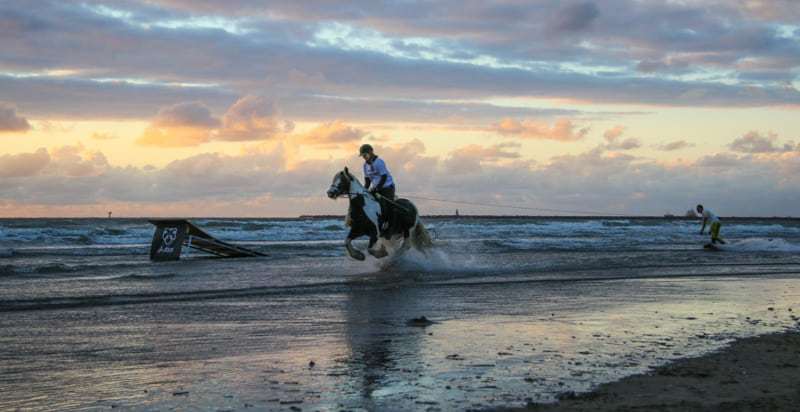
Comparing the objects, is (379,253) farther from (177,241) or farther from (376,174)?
(177,241)

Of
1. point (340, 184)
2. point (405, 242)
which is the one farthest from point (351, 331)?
point (405, 242)

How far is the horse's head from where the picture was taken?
17014 mm

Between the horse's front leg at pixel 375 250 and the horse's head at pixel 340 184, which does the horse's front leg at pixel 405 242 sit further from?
the horse's head at pixel 340 184

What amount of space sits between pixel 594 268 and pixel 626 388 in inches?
581

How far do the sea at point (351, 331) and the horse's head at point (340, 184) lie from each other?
1720 mm

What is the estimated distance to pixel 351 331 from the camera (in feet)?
27.5

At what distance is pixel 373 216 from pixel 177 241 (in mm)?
6676

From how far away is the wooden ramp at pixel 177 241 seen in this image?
21564 millimetres

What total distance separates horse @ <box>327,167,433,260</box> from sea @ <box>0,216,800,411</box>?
810 millimetres

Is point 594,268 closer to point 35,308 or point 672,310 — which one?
point 672,310

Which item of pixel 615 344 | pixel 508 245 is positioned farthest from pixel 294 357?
pixel 508 245

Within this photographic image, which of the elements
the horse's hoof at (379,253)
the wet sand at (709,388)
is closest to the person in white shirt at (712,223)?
the horse's hoof at (379,253)

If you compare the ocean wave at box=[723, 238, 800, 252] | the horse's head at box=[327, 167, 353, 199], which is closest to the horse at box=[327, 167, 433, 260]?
the horse's head at box=[327, 167, 353, 199]

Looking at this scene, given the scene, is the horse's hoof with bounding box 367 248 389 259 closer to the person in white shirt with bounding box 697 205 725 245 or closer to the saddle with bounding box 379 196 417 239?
the saddle with bounding box 379 196 417 239
